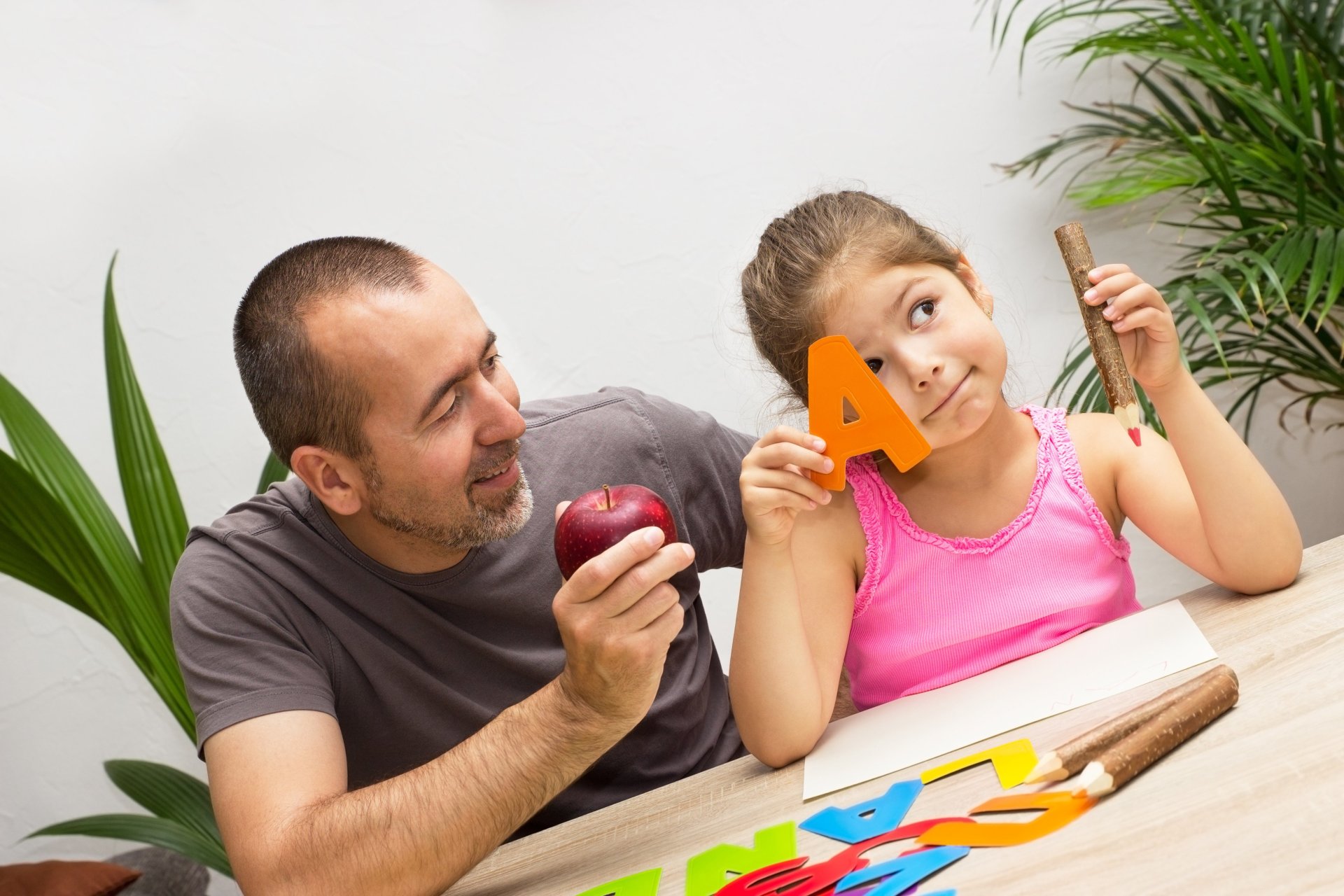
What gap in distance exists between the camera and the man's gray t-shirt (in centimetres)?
125

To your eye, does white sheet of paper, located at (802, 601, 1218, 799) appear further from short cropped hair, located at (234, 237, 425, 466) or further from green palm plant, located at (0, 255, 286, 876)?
green palm plant, located at (0, 255, 286, 876)

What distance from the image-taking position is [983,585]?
126cm

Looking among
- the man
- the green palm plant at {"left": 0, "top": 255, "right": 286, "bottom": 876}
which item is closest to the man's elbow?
the man

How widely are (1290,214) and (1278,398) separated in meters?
0.64

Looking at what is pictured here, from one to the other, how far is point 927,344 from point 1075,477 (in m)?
0.29

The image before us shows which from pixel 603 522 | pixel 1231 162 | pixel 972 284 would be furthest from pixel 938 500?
pixel 1231 162

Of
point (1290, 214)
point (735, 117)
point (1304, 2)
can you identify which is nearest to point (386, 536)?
point (735, 117)

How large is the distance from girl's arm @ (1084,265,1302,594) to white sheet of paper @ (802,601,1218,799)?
0.08 meters

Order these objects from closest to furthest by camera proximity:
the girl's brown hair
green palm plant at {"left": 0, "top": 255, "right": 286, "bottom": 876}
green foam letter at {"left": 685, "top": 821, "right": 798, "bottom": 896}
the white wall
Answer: green foam letter at {"left": 685, "top": 821, "right": 798, "bottom": 896} < the girl's brown hair < green palm plant at {"left": 0, "top": 255, "right": 286, "bottom": 876} < the white wall

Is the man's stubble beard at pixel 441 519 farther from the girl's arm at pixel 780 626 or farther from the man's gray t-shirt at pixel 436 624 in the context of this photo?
the girl's arm at pixel 780 626

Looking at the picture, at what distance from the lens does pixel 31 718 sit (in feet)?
7.31

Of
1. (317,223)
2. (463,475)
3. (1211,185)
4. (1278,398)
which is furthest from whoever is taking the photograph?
(1278,398)

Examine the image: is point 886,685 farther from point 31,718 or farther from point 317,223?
point 31,718

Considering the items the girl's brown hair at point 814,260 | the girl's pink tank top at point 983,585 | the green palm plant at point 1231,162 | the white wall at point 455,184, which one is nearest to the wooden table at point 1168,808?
the girl's pink tank top at point 983,585
